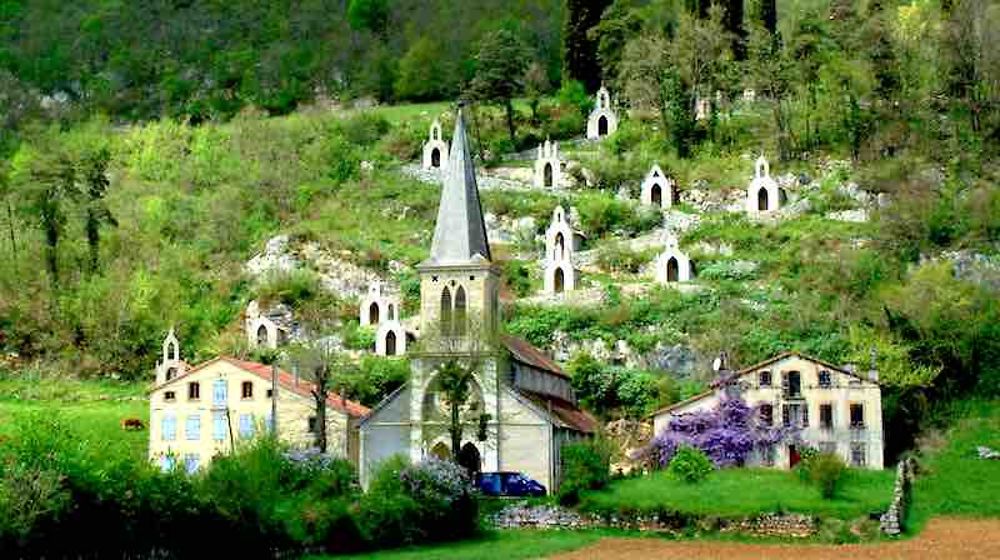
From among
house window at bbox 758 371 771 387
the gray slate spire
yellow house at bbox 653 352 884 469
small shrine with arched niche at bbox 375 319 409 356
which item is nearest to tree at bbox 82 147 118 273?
small shrine with arched niche at bbox 375 319 409 356

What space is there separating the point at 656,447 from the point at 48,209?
4221 centimetres

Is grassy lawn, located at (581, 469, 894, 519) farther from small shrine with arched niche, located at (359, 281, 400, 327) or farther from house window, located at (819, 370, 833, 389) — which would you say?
small shrine with arched niche, located at (359, 281, 400, 327)

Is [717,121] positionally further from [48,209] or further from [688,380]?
[48,209]

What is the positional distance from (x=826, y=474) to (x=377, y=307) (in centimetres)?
3233

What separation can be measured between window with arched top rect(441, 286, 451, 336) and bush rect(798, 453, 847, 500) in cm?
1486

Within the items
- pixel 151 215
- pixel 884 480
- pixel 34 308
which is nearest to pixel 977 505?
pixel 884 480

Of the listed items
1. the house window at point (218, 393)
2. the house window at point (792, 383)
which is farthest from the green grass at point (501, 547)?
the house window at point (218, 393)

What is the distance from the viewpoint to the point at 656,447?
55812 mm

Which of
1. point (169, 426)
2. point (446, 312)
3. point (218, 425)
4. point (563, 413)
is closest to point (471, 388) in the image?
point (446, 312)

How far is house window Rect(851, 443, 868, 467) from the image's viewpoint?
55000 mm

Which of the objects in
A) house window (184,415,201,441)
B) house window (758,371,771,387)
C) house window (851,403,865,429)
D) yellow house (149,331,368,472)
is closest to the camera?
house window (851,403,865,429)

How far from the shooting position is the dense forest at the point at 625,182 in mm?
66625

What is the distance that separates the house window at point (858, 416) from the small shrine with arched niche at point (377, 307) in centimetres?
2457

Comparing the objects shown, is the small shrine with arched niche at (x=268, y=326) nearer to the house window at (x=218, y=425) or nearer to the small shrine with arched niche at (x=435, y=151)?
the house window at (x=218, y=425)
